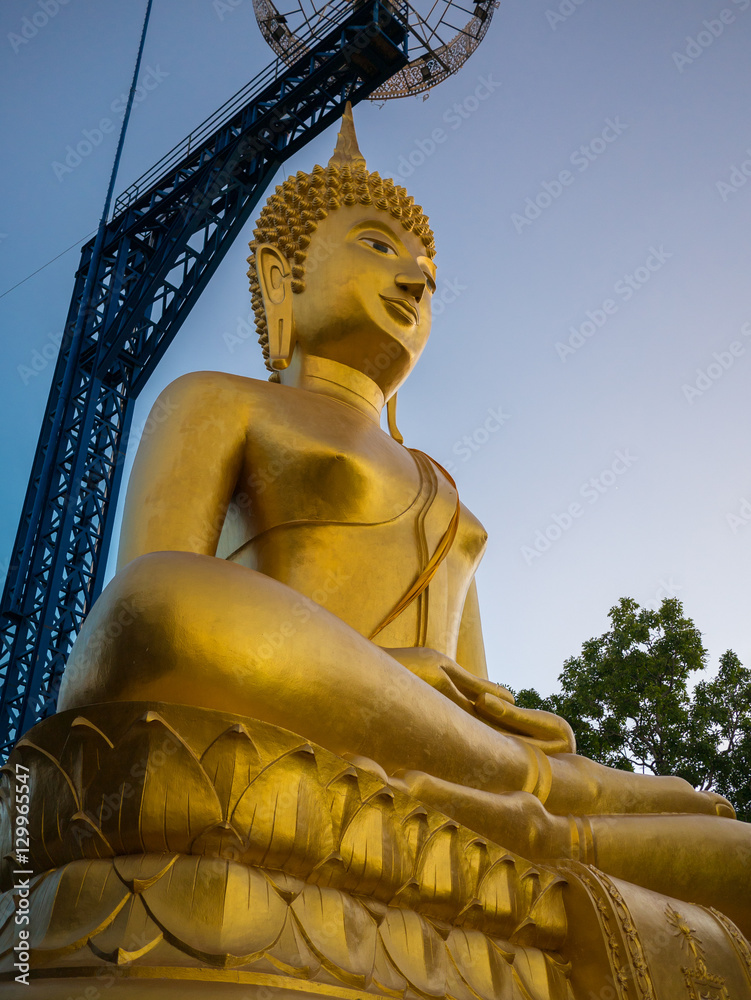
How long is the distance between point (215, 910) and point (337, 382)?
2478 millimetres

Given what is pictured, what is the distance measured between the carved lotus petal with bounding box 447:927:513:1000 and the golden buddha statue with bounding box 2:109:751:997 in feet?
0.32

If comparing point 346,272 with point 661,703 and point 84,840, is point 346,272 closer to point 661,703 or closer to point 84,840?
point 84,840

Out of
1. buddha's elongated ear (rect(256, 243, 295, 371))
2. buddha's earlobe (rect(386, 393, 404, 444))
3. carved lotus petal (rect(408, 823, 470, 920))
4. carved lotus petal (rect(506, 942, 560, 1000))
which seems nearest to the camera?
carved lotus petal (rect(408, 823, 470, 920))

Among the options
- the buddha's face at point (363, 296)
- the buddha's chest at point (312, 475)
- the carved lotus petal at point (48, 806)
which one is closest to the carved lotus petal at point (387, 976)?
the carved lotus petal at point (48, 806)

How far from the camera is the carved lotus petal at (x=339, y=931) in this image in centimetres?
193

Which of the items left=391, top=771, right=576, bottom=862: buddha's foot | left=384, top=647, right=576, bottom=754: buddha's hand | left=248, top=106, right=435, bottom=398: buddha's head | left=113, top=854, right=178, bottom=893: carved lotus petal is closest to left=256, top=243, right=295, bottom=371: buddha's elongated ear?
left=248, top=106, right=435, bottom=398: buddha's head

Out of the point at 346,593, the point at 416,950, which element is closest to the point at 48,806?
the point at 416,950

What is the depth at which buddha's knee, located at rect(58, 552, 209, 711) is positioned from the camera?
210 centimetres

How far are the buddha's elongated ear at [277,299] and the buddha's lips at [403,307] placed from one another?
429 mm

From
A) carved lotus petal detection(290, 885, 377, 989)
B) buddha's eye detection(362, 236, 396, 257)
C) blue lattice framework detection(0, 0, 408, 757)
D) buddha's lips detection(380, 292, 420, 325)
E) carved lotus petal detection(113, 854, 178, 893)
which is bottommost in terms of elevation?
carved lotus petal detection(290, 885, 377, 989)

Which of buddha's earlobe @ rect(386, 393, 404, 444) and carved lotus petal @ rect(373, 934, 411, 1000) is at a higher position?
buddha's earlobe @ rect(386, 393, 404, 444)

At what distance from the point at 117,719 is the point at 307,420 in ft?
5.55

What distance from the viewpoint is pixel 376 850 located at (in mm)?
2129

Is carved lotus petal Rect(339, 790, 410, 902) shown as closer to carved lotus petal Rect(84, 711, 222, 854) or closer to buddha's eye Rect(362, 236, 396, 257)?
carved lotus petal Rect(84, 711, 222, 854)
